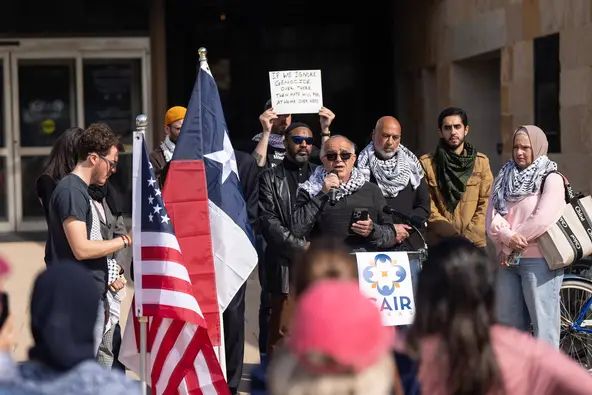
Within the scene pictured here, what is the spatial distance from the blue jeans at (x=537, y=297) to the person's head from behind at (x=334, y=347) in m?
4.74

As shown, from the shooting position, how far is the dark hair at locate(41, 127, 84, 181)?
21.5 feet

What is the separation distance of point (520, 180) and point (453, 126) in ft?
2.71

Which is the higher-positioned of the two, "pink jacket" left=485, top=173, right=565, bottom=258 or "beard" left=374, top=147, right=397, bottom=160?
"beard" left=374, top=147, right=397, bottom=160

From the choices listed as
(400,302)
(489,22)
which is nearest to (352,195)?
(400,302)

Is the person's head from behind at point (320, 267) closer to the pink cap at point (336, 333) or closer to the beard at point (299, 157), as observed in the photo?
the pink cap at point (336, 333)

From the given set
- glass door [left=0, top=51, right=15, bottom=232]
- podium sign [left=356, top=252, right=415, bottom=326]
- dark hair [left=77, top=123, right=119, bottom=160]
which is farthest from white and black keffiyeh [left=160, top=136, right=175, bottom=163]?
glass door [left=0, top=51, right=15, bottom=232]

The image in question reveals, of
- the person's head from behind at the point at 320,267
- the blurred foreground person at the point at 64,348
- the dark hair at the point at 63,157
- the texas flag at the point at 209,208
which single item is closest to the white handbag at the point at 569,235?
the texas flag at the point at 209,208

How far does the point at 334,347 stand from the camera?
2.54 m

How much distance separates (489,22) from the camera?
12938 millimetres

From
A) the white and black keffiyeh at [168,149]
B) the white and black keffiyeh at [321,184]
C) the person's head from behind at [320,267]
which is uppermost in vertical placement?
the white and black keffiyeh at [168,149]

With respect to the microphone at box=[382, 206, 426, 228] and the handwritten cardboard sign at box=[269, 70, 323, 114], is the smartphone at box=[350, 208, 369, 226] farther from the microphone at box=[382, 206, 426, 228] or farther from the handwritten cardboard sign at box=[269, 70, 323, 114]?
the handwritten cardboard sign at box=[269, 70, 323, 114]

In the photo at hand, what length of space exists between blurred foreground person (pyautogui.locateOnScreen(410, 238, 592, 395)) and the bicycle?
4674 mm

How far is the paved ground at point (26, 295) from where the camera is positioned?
8.98m

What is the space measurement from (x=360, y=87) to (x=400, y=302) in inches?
435
